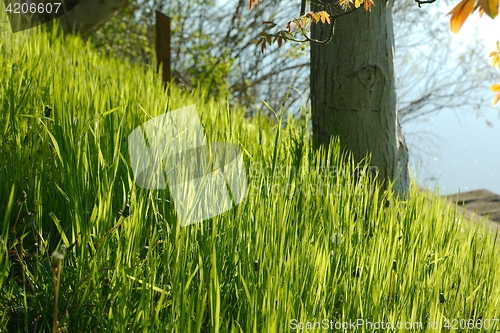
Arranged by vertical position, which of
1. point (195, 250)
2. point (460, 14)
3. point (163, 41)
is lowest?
point (195, 250)

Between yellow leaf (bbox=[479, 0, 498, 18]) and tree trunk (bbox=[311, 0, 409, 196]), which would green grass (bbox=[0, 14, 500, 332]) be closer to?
tree trunk (bbox=[311, 0, 409, 196])

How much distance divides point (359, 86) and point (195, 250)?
1.64 metres

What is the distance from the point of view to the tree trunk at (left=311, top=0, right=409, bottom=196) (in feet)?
9.88

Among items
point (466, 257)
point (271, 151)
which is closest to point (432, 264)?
point (466, 257)

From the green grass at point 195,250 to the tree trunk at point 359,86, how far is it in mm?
334

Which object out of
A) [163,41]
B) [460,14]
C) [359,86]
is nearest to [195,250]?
[460,14]

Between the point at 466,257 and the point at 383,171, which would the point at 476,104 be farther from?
the point at 466,257

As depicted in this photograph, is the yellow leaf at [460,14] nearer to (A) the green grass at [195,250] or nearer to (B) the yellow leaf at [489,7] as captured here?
(B) the yellow leaf at [489,7]

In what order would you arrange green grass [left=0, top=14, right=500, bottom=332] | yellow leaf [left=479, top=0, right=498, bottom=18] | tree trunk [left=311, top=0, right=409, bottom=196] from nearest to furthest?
yellow leaf [left=479, top=0, right=498, bottom=18] → green grass [left=0, top=14, right=500, bottom=332] → tree trunk [left=311, top=0, right=409, bottom=196]

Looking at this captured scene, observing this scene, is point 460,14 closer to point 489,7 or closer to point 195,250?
point 489,7

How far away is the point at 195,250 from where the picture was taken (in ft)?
5.84

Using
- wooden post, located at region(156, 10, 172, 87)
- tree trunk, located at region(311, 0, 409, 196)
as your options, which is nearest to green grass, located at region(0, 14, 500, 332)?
tree trunk, located at region(311, 0, 409, 196)

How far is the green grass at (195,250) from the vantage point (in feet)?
5.09

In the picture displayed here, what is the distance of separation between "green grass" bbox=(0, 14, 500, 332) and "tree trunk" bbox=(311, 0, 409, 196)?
33 centimetres
